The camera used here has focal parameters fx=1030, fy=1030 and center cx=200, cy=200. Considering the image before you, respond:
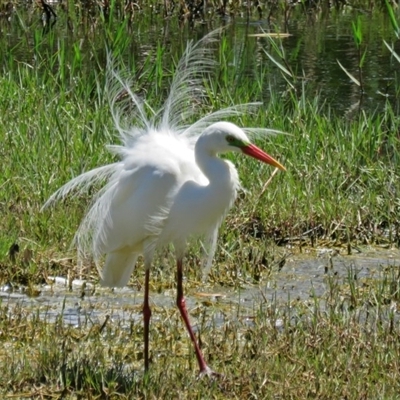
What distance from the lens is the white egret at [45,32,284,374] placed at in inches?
172

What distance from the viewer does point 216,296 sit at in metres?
5.24

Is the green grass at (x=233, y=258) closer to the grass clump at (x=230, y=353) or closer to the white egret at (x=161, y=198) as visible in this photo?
the grass clump at (x=230, y=353)

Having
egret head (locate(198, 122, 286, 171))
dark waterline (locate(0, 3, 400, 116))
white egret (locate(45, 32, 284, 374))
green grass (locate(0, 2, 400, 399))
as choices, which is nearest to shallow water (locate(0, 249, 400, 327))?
green grass (locate(0, 2, 400, 399))

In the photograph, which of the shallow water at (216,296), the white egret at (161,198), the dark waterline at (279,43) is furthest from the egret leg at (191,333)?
the dark waterline at (279,43)

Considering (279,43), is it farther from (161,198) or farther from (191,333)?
(191,333)

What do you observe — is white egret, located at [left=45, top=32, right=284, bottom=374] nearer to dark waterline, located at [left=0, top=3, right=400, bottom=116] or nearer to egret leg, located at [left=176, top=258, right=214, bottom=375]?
egret leg, located at [left=176, top=258, right=214, bottom=375]

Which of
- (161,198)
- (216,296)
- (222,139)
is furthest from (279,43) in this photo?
(222,139)

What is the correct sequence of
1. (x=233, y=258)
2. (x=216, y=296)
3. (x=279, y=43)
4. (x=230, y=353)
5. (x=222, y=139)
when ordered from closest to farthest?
(x=222, y=139) < (x=230, y=353) < (x=216, y=296) < (x=233, y=258) < (x=279, y=43)

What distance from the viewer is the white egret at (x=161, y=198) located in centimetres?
437

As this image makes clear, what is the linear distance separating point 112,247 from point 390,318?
133 centimetres

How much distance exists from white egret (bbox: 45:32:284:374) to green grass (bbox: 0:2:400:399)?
0.67 ft

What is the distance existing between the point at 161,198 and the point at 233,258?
3.66 feet

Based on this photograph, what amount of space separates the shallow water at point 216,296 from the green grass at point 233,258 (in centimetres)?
4

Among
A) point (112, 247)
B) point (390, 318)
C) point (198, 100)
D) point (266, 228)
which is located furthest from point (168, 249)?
point (198, 100)
